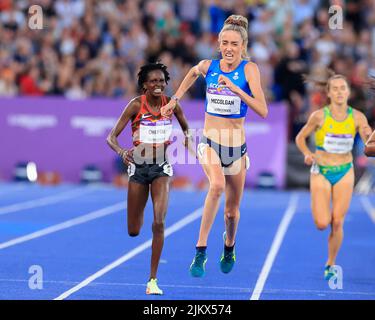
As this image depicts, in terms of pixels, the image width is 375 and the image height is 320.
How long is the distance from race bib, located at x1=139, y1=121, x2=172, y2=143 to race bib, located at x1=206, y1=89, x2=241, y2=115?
381mm

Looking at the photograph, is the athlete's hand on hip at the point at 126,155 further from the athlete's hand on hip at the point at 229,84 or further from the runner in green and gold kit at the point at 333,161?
the runner in green and gold kit at the point at 333,161

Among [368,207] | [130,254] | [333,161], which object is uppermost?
[333,161]

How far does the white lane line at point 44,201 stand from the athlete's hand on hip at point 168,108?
7.77m

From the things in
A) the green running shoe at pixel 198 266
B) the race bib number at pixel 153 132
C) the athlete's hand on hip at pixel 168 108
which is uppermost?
the athlete's hand on hip at pixel 168 108

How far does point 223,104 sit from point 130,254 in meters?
3.72

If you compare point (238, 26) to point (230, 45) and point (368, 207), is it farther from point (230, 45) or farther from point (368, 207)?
point (368, 207)

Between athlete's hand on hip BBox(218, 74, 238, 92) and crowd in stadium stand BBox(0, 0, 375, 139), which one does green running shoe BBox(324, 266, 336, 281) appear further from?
crowd in stadium stand BBox(0, 0, 375, 139)

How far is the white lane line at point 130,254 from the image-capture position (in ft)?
30.6

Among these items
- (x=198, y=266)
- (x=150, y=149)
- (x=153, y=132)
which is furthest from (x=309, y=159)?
(x=153, y=132)

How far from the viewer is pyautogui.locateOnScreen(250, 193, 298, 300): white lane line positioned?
9809 millimetres

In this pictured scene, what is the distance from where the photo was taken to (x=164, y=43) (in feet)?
65.5

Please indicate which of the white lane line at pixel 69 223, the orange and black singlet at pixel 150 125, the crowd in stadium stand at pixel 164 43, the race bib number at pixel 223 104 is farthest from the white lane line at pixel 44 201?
the race bib number at pixel 223 104

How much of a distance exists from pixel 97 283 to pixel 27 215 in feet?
19.9
